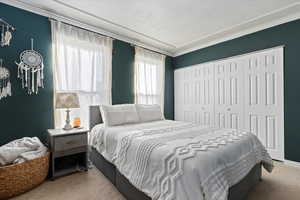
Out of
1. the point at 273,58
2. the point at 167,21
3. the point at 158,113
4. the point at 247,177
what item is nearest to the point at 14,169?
the point at 158,113

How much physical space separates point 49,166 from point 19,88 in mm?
1297

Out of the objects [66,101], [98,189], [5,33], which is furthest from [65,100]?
[98,189]

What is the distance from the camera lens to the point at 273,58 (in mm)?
2752

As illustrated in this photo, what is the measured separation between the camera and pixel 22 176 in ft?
5.62

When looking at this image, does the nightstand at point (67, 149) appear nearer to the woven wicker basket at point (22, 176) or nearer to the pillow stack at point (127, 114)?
the woven wicker basket at point (22, 176)

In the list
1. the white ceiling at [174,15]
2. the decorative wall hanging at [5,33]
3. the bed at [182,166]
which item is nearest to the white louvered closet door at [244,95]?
the white ceiling at [174,15]

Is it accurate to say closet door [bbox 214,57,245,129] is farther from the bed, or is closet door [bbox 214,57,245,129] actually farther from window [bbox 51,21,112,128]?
window [bbox 51,21,112,128]

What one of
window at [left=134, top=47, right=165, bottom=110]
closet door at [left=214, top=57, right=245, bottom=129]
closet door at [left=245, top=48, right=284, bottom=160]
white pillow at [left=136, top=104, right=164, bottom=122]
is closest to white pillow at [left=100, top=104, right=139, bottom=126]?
white pillow at [left=136, top=104, right=164, bottom=122]

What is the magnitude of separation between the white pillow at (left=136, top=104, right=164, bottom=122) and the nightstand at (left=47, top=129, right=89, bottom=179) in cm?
111

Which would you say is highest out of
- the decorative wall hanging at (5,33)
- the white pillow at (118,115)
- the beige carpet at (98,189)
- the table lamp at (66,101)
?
the decorative wall hanging at (5,33)

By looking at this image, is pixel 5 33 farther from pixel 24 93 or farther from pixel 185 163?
pixel 185 163

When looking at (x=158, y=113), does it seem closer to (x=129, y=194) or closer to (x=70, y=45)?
(x=129, y=194)

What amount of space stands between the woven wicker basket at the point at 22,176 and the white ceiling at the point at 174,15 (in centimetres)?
237

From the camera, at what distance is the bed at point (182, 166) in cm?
106
